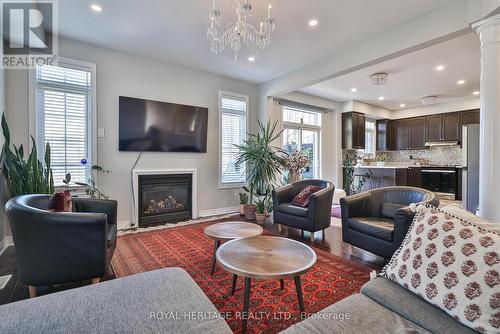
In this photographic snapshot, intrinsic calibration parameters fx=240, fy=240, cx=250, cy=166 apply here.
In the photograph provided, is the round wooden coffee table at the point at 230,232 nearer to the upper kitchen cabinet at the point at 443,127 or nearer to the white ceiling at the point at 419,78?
the white ceiling at the point at 419,78

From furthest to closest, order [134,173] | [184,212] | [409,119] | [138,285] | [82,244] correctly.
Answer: [409,119] < [184,212] < [134,173] < [82,244] < [138,285]

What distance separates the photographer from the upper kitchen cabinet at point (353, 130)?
675cm

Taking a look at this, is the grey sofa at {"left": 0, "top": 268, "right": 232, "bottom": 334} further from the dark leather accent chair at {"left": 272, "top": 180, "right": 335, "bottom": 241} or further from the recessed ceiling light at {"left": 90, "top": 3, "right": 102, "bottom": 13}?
the recessed ceiling light at {"left": 90, "top": 3, "right": 102, "bottom": 13}

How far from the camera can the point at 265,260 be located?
164 cm

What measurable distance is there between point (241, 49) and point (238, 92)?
146 centimetres

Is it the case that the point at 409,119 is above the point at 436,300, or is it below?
above

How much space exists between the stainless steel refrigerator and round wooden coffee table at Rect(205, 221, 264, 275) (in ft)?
15.1

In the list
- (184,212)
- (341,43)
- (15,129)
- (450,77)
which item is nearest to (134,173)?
(184,212)

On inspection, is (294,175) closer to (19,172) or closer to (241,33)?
(241,33)

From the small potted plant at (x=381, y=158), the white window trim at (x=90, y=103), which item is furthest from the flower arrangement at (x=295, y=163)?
the small potted plant at (x=381, y=158)

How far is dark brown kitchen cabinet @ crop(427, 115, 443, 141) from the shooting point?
6.99 m

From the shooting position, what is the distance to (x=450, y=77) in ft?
15.7

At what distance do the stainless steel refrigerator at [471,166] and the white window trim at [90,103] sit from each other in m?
6.54

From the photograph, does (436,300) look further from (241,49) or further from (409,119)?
(409,119)
